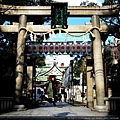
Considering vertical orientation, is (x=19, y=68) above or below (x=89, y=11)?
below

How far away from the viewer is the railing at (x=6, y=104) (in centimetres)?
945

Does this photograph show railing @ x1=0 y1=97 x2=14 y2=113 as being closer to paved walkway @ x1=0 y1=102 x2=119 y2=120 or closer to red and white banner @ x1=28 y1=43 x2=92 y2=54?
paved walkway @ x1=0 y1=102 x2=119 y2=120

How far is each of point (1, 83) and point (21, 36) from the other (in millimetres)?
3003

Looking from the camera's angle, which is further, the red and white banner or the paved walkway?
the red and white banner

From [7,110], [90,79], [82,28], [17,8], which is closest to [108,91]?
[90,79]

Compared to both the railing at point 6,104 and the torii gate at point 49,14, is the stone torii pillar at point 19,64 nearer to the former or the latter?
the torii gate at point 49,14

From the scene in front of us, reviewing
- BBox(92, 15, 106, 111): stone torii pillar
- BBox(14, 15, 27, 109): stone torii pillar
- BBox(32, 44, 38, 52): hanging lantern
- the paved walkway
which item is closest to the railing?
BBox(14, 15, 27, 109): stone torii pillar

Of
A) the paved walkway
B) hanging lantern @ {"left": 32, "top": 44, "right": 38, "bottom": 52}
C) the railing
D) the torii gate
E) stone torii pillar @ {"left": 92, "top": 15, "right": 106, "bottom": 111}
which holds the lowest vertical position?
the paved walkway

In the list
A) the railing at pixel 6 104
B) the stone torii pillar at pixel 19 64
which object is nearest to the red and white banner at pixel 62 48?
the stone torii pillar at pixel 19 64

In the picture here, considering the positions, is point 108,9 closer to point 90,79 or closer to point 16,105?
point 90,79

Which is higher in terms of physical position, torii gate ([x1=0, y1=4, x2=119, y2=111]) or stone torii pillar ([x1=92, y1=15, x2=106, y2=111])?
torii gate ([x1=0, y1=4, x2=119, y2=111])

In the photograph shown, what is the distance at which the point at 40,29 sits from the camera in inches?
441

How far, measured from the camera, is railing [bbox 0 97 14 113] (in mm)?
9453

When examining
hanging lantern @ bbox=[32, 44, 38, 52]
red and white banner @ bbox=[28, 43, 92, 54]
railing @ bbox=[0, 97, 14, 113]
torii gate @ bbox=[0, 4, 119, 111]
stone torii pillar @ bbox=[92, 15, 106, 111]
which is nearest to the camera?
railing @ bbox=[0, 97, 14, 113]
